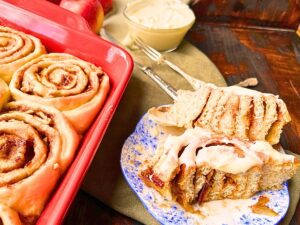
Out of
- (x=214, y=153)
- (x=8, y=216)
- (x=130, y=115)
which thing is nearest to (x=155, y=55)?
(x=130, y=115)

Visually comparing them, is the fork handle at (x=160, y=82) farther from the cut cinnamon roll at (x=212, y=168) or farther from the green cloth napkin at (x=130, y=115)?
the cut cinnamon roll at (x=212, y=168)

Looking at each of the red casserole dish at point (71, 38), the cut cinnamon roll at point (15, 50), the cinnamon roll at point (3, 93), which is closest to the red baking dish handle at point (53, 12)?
the red casserole dish at point (71, 38)

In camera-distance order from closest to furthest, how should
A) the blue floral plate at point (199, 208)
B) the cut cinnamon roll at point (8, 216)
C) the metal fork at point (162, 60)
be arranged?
the cut cinnamon roll at point (8, 216)
the blue floral plate at point (199, 208)
the metal fork at point (162, 60)

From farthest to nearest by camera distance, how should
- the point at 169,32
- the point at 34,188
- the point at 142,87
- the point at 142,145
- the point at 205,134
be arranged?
1. the point at 169,32
2. the point at 142,87
3. the point at 142,145
4. the point at 205,134
5. the point at 34,188

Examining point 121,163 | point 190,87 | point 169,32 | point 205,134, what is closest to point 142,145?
point 121,163

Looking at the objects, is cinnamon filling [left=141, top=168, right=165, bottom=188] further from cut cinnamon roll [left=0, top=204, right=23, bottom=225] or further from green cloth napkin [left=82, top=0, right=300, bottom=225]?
cut cinnamon roll [left=0, top=204, right=23, bottom=225]

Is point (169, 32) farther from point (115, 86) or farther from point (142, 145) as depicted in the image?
point (142, 145)
